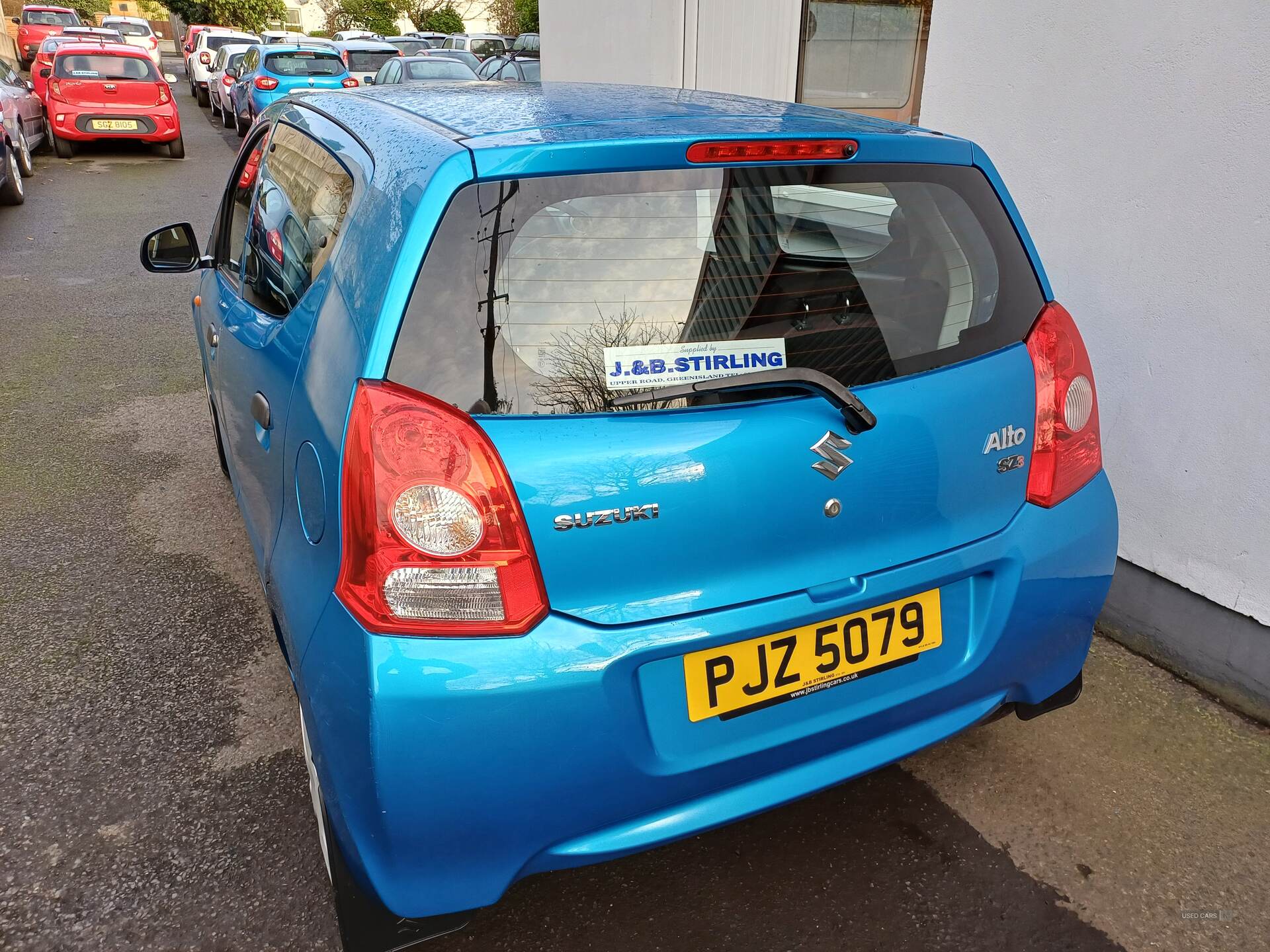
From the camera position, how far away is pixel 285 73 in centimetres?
1600

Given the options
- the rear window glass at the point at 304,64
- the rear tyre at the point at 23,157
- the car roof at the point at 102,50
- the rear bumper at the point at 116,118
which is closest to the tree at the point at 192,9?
the rear window glass at the point at 304,64

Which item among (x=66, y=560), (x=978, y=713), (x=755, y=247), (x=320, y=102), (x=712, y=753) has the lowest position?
(x=66, y=560)

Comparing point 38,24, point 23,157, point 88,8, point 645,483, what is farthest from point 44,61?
point 88,8

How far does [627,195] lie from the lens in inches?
68.0

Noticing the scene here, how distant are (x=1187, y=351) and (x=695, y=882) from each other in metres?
2.08

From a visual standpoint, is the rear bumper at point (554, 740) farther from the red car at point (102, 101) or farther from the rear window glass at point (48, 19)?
the rear window glass at point (48, 19)

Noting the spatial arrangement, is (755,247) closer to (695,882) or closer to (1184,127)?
(695,882)

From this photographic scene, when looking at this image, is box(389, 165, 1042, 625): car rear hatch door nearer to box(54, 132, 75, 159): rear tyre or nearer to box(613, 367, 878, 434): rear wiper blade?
box(613, 367, 878, 434): rear wiper blade

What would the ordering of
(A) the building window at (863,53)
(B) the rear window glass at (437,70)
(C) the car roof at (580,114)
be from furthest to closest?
(B) the rear window glass at (437,70)
(A) the building window at (863,53)
(C) the car roof at (580,114)

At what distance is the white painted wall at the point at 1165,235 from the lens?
8.71ft

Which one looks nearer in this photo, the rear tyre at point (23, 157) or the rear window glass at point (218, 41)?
the rear tyre at point (23, 157)

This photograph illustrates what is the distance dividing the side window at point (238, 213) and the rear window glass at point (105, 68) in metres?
13.7

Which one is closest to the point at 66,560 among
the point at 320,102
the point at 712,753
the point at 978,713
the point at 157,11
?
the point at 320,102

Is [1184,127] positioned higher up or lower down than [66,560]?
higher up
